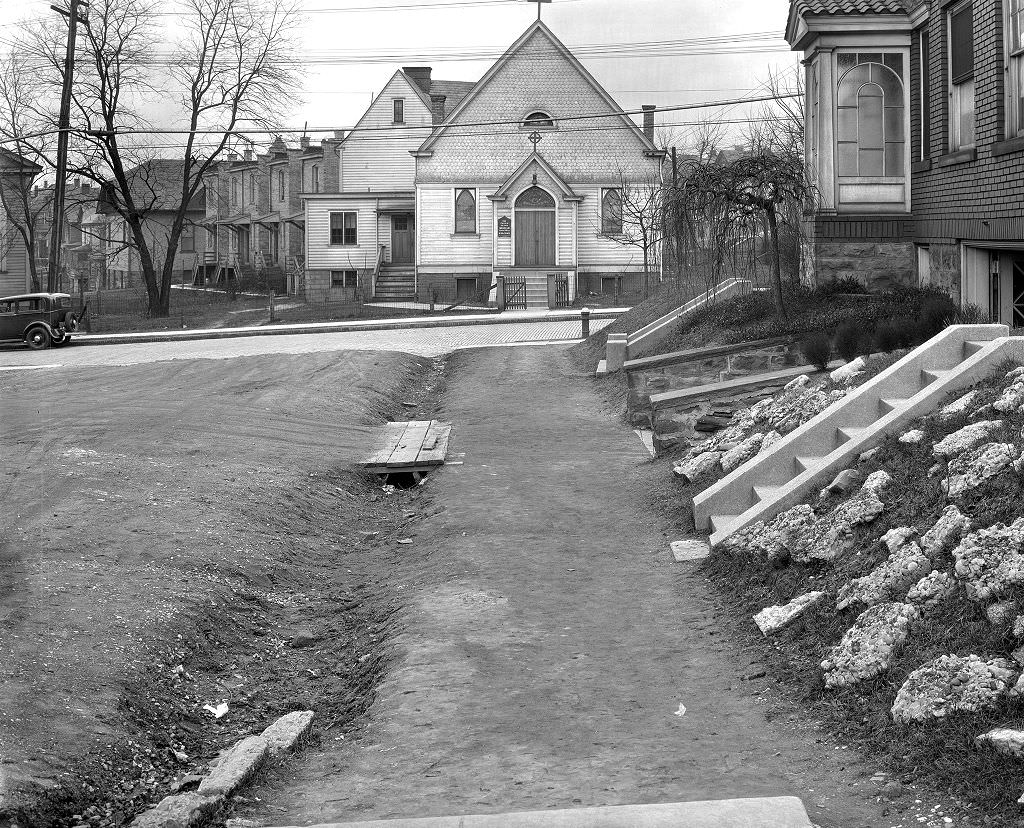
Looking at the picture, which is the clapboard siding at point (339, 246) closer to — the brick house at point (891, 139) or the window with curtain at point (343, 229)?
the window with curtain at point (343, 229)

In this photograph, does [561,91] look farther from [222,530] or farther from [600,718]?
[600,718]

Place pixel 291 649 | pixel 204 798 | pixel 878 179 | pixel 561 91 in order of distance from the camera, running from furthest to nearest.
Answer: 1. pixel 561 91
2. pixel 878 179
3. pixel 291 649
4. pixel 204 798

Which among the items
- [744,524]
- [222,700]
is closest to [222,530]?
[222,700]

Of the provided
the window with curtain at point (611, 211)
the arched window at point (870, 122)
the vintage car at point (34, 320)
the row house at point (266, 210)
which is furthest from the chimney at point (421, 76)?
the arched window at point (870, 122)

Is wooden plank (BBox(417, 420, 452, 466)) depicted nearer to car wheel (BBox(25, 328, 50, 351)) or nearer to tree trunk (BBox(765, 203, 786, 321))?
tree trunk (BBox(765, 203, 786, 321))

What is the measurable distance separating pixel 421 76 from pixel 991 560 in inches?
2209

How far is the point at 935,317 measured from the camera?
1365 centimetres

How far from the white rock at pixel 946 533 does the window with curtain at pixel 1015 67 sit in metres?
8.89

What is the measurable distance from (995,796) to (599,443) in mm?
10956

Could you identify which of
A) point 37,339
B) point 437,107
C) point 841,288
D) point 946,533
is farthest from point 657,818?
point 437,107

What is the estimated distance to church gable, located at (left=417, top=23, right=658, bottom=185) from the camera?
1945 inches

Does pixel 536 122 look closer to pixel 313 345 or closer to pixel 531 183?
pixel 531 183

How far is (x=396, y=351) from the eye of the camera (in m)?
27.4

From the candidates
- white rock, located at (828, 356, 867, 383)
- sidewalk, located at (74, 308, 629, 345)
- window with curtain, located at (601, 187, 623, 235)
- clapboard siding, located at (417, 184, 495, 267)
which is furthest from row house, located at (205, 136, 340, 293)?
white rock, located at (828, 356, 867, 383)
